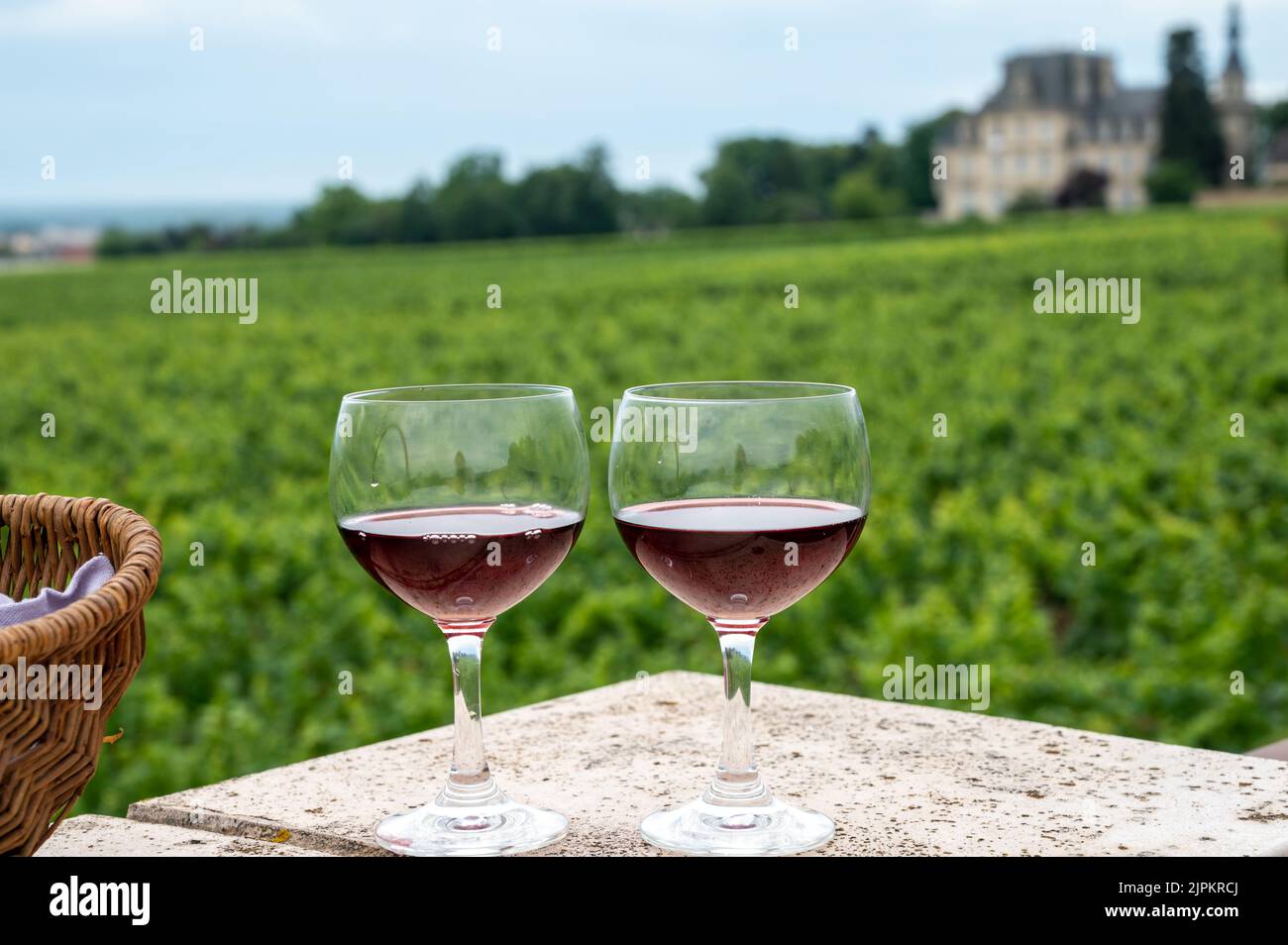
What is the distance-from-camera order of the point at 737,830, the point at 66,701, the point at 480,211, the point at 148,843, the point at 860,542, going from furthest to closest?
the point at 480,211, the point at 860,542, the point at 148,843, the point at 737,830, the point at 66,701

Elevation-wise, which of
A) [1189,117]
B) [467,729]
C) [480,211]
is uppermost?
[1189,117]

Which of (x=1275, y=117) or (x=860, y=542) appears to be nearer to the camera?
(x=860, y=542)

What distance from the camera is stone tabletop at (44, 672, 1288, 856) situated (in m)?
1.43

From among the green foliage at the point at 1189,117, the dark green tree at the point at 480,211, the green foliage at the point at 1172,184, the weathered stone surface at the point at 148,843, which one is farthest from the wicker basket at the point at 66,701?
the green foliage at the point at 1189,117

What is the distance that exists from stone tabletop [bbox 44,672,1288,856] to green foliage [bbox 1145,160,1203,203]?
8064cm

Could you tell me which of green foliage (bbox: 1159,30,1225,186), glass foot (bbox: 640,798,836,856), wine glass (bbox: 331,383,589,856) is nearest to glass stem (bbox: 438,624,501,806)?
wine glass (bbox: 331,383,589,856)

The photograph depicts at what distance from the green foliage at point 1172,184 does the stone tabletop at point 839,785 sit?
80.6 metres

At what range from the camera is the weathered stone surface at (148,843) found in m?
1.48

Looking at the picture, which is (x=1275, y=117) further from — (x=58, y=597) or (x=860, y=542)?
(x=58, y=597)

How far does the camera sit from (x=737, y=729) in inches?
53.7

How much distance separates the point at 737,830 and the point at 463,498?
401mm

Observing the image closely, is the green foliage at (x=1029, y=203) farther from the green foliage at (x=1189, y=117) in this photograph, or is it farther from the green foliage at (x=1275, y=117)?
the green foliage at (x=1275, y=117)

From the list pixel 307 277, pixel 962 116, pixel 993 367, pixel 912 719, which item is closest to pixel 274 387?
pixel 993 367

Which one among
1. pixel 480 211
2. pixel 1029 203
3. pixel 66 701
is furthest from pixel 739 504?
pixel 1029 203
